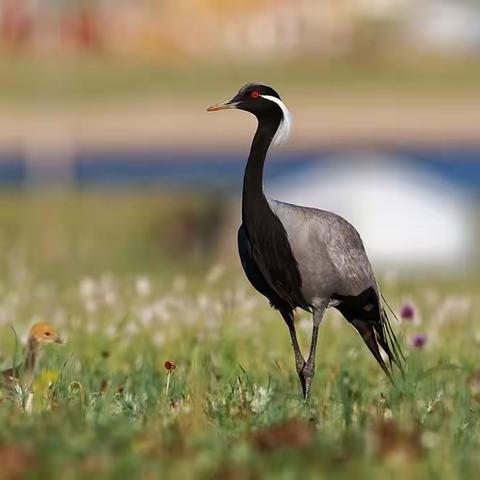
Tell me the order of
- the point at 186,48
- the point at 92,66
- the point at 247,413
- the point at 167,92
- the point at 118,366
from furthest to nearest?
the point at 186,48 < the point at 92,66 < the point at 167,92 < the point at 118,366 < the point at 247,413

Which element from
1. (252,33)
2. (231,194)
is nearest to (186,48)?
(252,33)

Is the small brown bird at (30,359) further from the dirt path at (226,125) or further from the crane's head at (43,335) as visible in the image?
the dirt path at (226,125)

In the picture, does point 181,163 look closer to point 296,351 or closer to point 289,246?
point 296,351

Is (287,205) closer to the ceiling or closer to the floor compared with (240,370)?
closer to the ceiling

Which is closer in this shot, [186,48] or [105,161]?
[105,161]

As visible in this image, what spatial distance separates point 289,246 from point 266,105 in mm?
700

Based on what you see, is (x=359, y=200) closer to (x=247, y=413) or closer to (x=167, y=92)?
(x=247, y=413)

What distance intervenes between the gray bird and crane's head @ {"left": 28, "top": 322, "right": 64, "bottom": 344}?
0.98 meters

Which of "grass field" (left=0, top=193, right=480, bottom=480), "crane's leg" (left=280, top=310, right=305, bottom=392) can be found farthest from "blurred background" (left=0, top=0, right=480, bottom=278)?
"crane's leg" (left=280, top=310, right=305, bottom=392)

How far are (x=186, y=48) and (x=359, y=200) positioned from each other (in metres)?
66.2

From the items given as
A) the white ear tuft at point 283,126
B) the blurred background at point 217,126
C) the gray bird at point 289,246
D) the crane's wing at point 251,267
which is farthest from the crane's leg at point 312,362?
the blurred background at point 217,126

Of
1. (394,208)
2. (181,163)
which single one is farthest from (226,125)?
(394,208)

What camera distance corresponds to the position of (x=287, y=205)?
24.2 ft

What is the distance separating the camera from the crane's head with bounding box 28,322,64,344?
753cm
